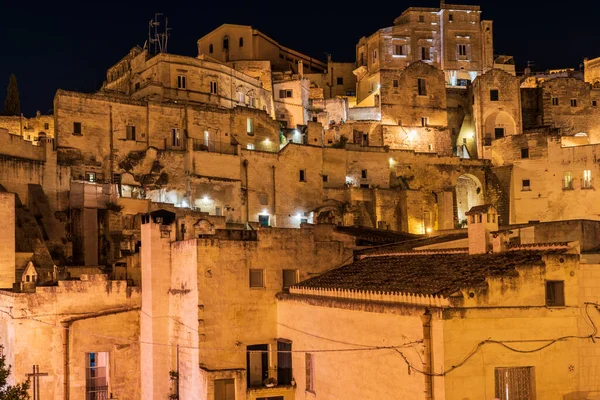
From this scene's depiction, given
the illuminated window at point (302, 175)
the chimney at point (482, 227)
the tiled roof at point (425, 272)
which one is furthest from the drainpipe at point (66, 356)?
the illuminated window at point (302, 175)

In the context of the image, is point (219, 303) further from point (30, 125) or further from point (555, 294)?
point (30, 125)

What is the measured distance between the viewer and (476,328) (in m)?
15.1

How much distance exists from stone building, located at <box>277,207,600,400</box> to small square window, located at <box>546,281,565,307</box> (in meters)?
0.02

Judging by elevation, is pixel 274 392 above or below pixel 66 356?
below

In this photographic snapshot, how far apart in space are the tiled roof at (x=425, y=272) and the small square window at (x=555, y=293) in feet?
2.05

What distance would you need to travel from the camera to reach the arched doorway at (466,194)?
55906 millimetres

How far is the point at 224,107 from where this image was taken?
176 feet

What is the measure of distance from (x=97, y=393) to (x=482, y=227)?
49.8 ft

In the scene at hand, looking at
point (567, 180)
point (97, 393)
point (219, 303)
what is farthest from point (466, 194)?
point (97, 393)

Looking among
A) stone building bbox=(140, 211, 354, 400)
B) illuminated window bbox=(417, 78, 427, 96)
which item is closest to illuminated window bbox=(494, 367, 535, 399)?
stone building bbox=(140, 211, 354, 400)

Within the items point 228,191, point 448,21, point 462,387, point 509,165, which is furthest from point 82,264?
point 448,21

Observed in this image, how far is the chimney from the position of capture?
18.9 m

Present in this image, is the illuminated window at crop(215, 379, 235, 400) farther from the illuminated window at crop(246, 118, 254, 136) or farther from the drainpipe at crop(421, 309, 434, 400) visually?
the illuminated window at crop(246, 118, 254, 136)

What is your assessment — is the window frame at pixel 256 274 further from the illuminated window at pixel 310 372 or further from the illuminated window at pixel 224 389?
the illuminated window at pixel 310 372
